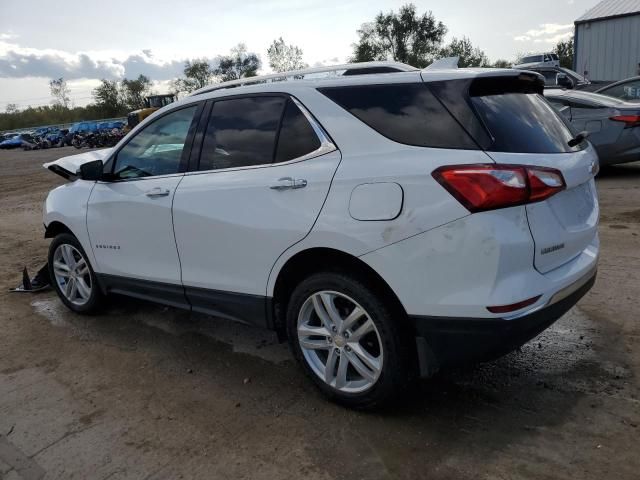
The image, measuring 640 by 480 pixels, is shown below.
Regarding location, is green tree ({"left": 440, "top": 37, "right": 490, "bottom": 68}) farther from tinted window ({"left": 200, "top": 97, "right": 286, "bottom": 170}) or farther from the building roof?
tinted window ({"left": 200, "top": 97, "right": 286, "bottom": 170})

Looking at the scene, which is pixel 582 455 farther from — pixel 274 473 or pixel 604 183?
pixel 604 183

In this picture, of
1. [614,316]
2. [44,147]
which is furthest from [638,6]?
[44,147]

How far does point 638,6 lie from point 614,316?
2399cm

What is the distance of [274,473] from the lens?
2.66 metres

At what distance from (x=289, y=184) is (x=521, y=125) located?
4.02ft

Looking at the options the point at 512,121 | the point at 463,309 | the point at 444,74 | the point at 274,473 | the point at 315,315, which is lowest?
the point at 274,473

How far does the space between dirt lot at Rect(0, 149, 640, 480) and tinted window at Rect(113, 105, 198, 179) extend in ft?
4.27

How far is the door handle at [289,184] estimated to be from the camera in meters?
3.04

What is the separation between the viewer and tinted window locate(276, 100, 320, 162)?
3129 mm

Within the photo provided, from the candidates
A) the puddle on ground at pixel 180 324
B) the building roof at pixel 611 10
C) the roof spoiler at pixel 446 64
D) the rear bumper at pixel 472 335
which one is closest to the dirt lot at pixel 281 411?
the puddle on ground at pixel 180 324

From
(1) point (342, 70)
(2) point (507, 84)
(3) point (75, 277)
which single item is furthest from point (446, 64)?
(3) point (75, 277)

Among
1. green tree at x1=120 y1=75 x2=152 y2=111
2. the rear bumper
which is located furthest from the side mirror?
green tree at x1=120 y1=75 x2=152 y2=111

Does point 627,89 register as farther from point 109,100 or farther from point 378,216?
point 109,100

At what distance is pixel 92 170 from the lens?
4.39 m
